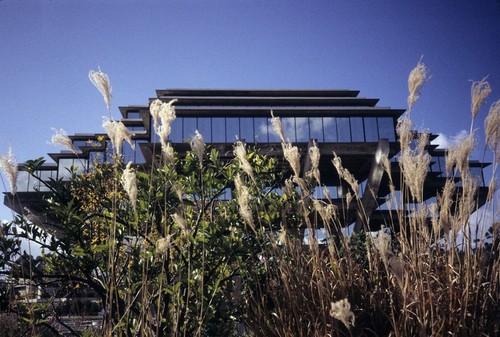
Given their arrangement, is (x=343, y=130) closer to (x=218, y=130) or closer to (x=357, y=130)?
(x=357, y=130)

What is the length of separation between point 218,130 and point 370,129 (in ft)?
34.6

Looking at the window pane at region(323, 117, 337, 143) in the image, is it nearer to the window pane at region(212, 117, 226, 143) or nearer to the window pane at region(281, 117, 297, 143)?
the window pane at region(281, 117, 297, 143)

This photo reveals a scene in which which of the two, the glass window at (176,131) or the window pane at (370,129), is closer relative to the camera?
the glass window at (176,131)

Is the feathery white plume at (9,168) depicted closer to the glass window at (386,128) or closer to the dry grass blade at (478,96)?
the dry grass blade at (478,96)

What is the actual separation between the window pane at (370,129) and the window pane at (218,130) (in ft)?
32.4

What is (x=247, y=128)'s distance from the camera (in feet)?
98.1

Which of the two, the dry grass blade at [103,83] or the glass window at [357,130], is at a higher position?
the glass window at [357,130]

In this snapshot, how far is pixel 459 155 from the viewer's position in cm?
273

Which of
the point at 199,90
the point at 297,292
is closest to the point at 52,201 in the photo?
the point at 297,292

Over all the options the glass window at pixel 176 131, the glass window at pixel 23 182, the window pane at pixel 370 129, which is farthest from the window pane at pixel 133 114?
the window pane at pixel 370 129

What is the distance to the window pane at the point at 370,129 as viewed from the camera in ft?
98.6

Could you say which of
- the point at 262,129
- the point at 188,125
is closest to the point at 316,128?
the point at 262,129

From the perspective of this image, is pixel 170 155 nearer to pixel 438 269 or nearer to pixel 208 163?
pixel 208 163

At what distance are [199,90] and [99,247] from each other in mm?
40114
